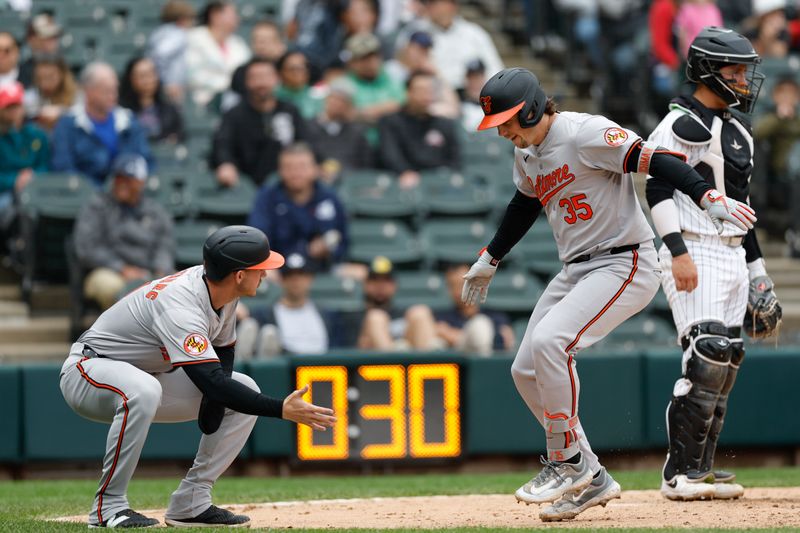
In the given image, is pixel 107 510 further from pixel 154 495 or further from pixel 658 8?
pixel 658 8

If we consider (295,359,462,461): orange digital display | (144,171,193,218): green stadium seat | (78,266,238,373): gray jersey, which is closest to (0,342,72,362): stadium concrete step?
(144,171,193,218): green stadium seat

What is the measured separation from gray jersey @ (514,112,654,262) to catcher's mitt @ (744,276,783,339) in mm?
1052

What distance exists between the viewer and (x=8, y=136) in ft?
37.6

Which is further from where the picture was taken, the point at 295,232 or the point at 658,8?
the point at 658,8

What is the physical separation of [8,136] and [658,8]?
22.2 feet

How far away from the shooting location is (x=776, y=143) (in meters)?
12.7

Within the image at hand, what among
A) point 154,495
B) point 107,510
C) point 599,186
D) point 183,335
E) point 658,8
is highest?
point 658,8

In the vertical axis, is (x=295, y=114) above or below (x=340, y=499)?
above

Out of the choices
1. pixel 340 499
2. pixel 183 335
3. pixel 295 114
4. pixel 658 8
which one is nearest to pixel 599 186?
pixel 183 335

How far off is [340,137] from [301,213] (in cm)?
158

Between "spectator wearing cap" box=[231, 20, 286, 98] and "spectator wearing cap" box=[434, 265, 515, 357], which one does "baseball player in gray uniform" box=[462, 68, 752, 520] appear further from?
"spectator wearing cap" box=[231, 20, 286, 98]

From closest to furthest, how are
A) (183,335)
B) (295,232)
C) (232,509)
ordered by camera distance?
(183,335), (232,509), (295,232)

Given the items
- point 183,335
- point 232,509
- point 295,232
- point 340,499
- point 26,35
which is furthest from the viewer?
point 26,35

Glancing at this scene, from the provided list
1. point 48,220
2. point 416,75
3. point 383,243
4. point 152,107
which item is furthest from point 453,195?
point 48,220
